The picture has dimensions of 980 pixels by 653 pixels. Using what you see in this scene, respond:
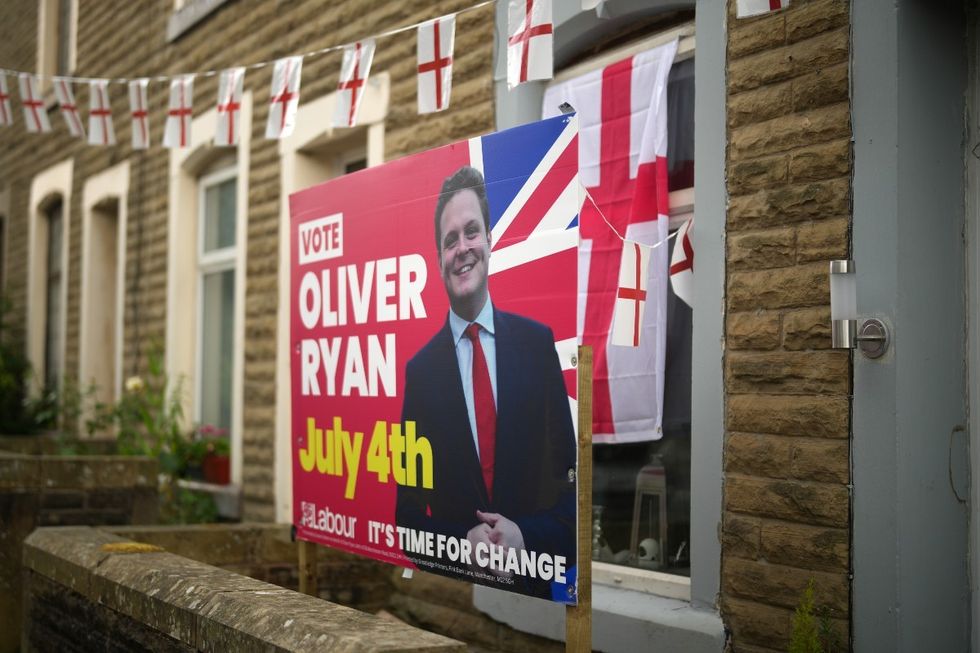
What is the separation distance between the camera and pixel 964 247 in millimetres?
3828

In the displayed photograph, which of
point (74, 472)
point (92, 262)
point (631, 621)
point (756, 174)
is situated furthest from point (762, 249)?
point (92, 262)

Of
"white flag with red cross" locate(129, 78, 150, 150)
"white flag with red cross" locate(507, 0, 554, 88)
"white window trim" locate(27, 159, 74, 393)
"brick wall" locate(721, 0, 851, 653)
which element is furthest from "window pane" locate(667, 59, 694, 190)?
"white window trim" locate(27, 159, 74, 393)

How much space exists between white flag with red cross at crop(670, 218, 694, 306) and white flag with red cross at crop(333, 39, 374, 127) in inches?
70.2

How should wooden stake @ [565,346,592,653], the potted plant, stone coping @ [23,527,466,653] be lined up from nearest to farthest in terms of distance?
stone coping @ [23,527,466,653]
wooden stake @ [565,346,592,653]
the potted plant

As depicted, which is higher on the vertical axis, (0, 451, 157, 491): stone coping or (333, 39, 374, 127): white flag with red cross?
(333, 39, 374, 127): white flag with red cross

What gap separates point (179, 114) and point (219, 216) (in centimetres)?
222

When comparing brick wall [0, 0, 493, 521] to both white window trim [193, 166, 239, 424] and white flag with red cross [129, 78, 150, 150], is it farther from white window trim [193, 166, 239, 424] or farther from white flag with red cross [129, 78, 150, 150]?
white flag with red cross [129, 78, 150, 150]

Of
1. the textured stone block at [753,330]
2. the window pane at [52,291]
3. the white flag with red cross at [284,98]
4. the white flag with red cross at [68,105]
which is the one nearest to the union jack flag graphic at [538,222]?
the textured stone block at [753,330]

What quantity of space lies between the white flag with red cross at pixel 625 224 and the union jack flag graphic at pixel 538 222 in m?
1.11

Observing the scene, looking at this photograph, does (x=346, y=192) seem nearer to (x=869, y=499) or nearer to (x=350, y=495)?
(x=350, y=495)

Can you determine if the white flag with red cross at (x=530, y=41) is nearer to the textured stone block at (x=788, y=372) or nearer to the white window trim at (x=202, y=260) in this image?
the textured stone block at (x=788, y=372)

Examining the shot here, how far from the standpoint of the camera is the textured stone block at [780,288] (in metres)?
3.94

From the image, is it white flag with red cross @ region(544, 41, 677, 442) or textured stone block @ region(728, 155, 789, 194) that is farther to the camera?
white flag with red cross @ region(544, 41, 677, 442)

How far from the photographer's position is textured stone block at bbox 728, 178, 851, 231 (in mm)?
3863
